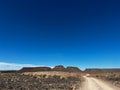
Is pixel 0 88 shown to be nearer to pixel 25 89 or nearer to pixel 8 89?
pixel 8 89

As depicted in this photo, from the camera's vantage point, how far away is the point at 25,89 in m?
25.1

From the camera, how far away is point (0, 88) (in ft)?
81.6

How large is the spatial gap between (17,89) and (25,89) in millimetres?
911

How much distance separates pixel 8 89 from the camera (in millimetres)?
24609

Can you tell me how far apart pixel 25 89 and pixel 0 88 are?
9.26ft

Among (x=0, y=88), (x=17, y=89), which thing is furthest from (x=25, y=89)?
(x=0, y=88)

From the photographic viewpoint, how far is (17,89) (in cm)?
2486

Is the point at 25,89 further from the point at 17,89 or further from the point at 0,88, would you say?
the point at 0,88

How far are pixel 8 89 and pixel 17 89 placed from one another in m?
1.00

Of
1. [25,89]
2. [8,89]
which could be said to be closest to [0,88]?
[8,89]

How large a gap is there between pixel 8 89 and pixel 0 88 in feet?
3.29

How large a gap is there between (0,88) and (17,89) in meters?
1.94
